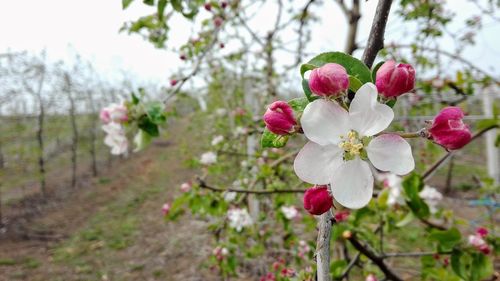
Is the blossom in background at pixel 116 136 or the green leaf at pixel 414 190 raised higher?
the blossom in background at pixel 116 136

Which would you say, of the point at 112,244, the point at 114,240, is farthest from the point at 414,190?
the point at 114,240

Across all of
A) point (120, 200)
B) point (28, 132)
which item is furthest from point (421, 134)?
point (28, 132)

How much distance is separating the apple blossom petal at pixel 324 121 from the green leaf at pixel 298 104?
0.20 feet

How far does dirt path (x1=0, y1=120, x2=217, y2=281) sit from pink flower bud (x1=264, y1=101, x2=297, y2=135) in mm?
4665

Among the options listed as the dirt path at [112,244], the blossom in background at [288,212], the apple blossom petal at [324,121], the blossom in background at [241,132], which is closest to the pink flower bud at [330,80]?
the apple blossom petal at [324,121]

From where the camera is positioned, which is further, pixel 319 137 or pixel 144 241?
pixel 144 241

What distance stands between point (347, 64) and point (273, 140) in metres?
0.16

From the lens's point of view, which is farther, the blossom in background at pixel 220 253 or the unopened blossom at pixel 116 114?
the blossom in background at pixel 220 253

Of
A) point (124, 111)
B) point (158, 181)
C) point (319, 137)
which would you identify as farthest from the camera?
point (158, 181)

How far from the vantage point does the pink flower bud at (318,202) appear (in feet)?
1.63

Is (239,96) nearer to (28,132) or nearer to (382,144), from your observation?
(382,144)

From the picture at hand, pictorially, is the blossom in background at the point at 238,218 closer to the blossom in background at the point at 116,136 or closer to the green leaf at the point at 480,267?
the blossom in background at the point at 116,136

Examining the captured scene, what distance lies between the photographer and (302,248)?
109 inches

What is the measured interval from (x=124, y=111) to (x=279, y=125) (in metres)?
0.98
